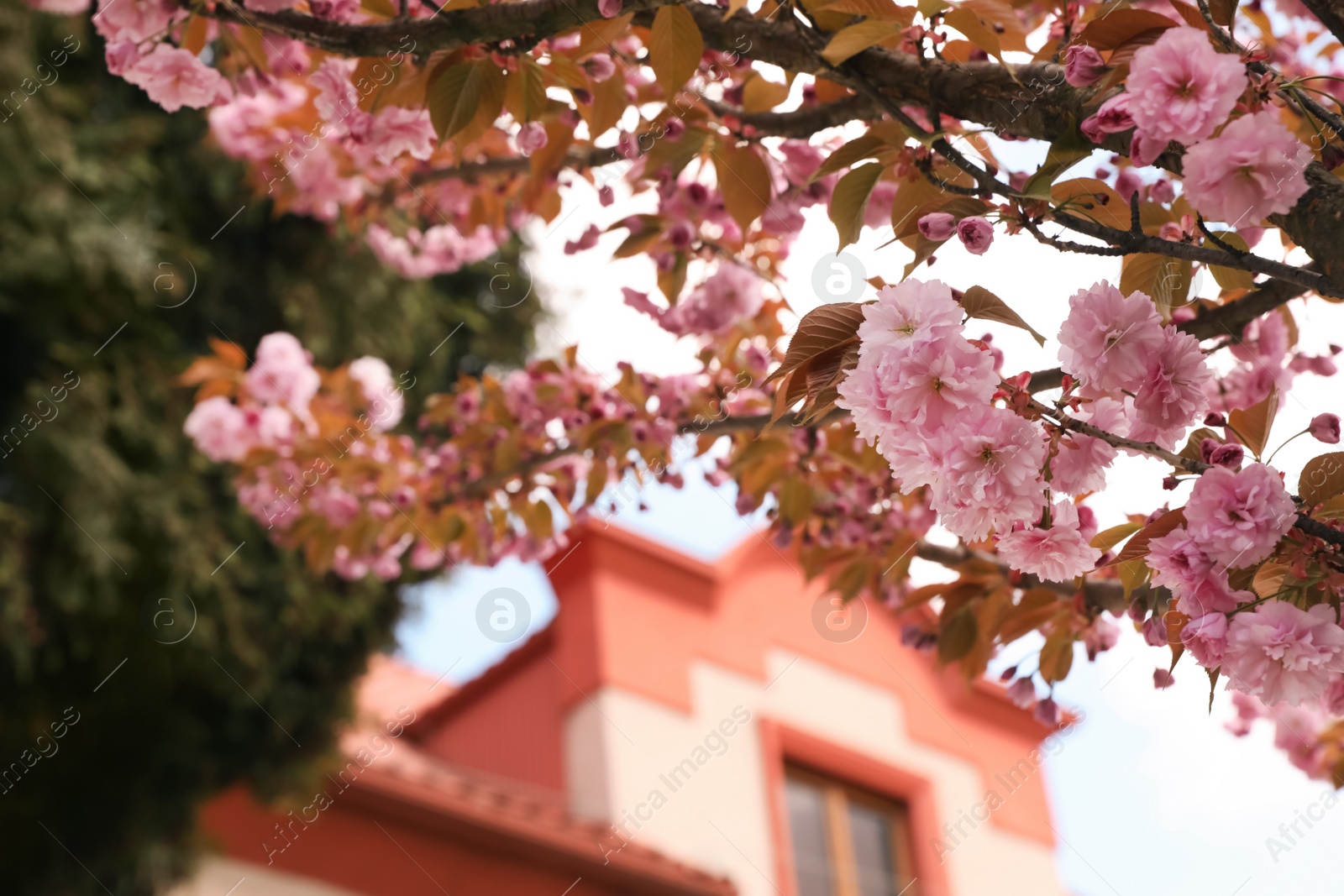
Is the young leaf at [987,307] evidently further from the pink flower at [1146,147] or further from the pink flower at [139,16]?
the pink flower at [139,16]

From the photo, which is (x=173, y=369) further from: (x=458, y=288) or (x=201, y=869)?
(x=201, y=869)

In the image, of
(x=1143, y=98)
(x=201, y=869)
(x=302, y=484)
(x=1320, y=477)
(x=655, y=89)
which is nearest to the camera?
(x=1143, y=98)

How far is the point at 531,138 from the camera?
6.39 ft

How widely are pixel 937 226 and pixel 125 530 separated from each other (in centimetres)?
365

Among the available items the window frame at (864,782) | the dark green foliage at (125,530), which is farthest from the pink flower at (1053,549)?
the window frame at (864,782)

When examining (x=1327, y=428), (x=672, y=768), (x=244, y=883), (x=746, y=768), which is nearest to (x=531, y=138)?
(x=1327, y=428)

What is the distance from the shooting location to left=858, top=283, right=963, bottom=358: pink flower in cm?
105

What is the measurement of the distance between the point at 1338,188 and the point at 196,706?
167 inches

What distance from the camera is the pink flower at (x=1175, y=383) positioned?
111 centimetres

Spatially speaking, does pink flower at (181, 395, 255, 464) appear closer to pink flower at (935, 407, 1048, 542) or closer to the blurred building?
the blurred building

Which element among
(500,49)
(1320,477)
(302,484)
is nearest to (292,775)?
(302,484)

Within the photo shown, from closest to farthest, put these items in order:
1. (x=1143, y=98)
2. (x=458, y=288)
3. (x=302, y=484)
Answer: (x=1143, y=98) < (x=302, y=484) < (x=458, y=288)

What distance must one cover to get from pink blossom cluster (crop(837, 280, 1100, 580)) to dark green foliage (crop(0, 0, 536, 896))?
11.6ft

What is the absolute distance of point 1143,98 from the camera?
3.39 ft
